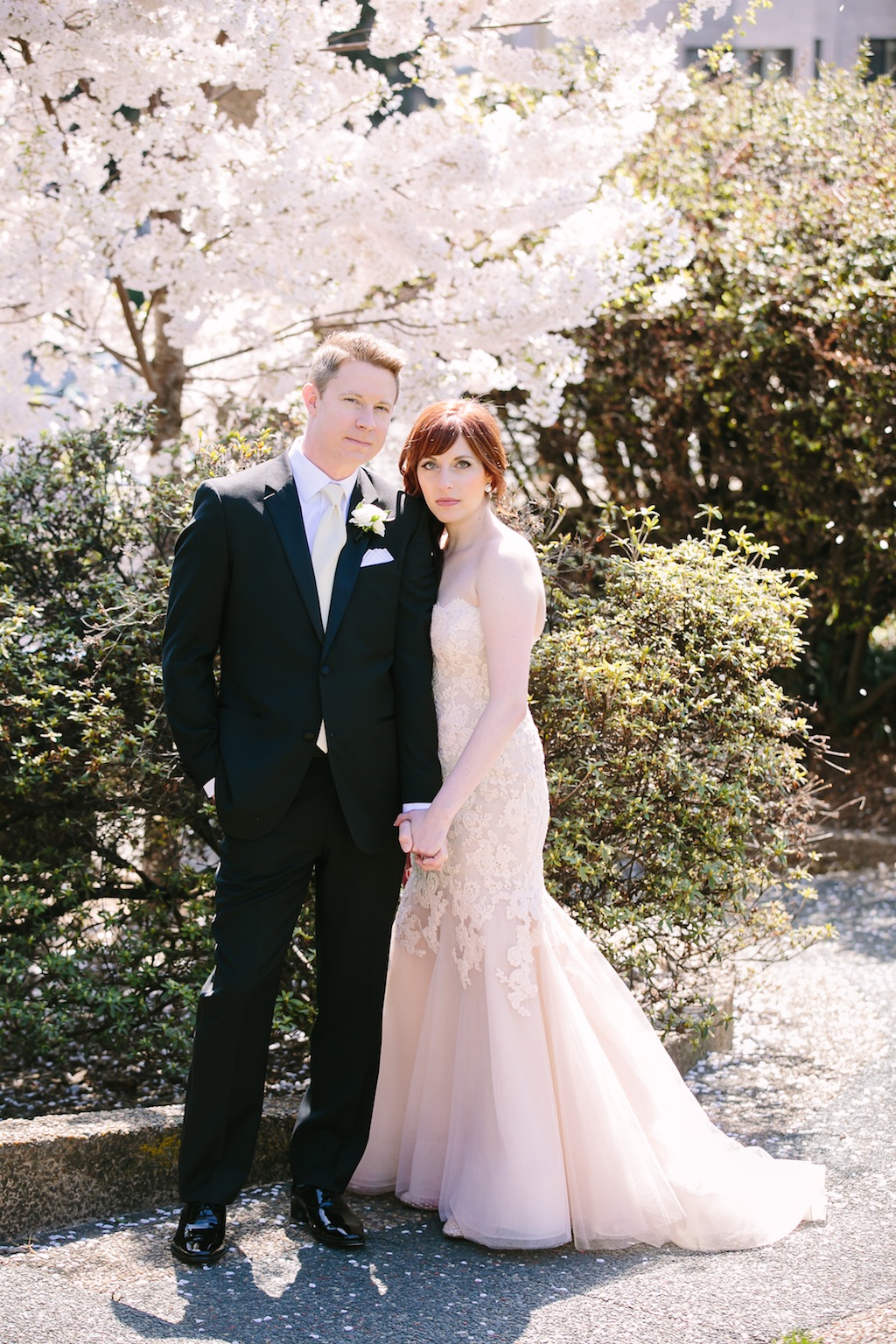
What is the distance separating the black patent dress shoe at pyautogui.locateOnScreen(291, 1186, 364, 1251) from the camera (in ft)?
10.6

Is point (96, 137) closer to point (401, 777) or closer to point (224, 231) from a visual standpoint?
point (224, 231)

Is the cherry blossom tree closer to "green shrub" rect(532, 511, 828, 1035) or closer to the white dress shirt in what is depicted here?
"green shrub" rect(532, 511, 828, 1035)

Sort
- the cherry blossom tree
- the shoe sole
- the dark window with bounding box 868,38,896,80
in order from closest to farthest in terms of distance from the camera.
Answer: the shoe sole → the cherry blossom tree → the dark window with bounding box 868,38,896,80

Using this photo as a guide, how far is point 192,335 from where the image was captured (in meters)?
5.84

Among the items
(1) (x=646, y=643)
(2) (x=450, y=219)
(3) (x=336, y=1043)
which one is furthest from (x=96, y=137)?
(3) (x=336, y=1043)

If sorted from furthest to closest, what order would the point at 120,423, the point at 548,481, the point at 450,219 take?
the point at 548,481, the point at 450,219, the point at 120,423

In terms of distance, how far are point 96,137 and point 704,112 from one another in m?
5.08

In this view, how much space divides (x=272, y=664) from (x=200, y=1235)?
1.33m

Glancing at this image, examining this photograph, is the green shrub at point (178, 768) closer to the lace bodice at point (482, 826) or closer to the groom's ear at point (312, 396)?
the lace bodice at point (482, 826)

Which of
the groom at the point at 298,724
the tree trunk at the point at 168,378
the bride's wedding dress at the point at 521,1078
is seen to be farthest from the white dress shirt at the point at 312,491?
the tree trunk at the point at 168,378

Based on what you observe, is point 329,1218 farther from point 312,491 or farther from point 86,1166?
point 312,491

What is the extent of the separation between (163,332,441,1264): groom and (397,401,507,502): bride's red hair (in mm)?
124

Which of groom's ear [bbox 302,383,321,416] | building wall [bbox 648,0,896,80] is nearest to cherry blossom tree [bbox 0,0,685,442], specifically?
groom's ear [bbox 302,383,321,416]

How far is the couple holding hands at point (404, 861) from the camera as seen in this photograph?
3.15 m
